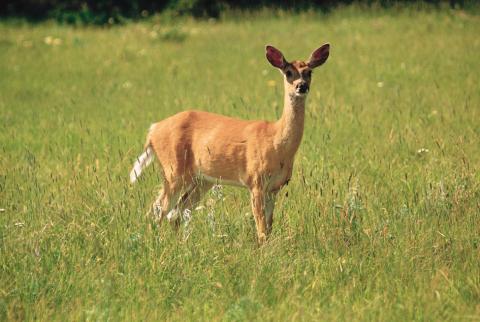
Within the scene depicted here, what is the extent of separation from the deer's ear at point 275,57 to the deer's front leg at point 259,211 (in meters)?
0.86

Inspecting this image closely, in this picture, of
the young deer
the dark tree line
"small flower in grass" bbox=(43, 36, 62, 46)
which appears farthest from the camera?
the dark tree line

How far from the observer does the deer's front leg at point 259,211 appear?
18.7 feet

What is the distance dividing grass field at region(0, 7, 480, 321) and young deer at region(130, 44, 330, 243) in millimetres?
175

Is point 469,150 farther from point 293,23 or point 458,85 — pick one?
point 293,23

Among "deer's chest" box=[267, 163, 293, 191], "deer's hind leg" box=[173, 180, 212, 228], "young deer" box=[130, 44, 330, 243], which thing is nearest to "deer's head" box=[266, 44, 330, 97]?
"young deer" box=[130, 44, 330, 243]

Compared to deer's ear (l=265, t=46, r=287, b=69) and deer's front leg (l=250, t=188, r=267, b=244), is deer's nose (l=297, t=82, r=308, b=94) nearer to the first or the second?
deer's ear (l=265, t=46, r=287, b=69)

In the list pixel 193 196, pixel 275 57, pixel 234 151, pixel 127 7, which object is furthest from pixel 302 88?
pixel 127 7

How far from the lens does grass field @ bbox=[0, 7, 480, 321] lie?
4.73 m

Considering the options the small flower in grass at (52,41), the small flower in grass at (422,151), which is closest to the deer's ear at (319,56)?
the small flower in grass at (422,151)

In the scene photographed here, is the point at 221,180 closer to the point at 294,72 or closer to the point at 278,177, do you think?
the point at 278,177

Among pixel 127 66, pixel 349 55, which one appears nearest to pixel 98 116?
pixel 127 66

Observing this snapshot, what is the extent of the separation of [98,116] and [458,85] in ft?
13.6

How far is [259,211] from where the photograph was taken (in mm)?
5773

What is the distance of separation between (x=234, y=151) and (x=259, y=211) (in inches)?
23.2
